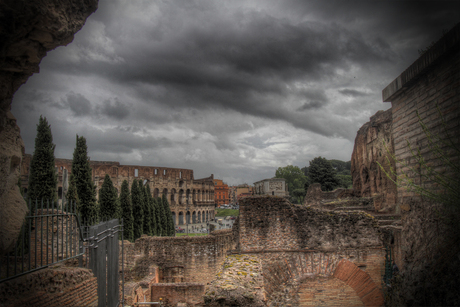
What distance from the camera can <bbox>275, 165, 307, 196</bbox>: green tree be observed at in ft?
195

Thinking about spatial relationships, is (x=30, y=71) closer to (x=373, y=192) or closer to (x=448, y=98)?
(x=448, y=98)

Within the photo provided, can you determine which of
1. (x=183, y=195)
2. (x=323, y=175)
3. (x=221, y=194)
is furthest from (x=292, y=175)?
(x=221, y=194)

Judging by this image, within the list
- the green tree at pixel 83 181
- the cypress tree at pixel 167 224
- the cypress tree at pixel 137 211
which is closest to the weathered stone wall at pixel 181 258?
the green tree at pixel 83 181

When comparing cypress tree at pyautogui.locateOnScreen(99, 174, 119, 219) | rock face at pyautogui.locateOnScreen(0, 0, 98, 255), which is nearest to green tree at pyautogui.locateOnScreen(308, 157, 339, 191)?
cypress tree at pyautogui.locateOnScreen(99, 174, 119, 219)

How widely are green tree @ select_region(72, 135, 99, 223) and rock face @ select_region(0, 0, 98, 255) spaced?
41.4ft

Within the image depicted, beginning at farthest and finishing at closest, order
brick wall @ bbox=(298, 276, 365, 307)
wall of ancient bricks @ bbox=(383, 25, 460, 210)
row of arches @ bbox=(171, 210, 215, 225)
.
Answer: row of arches @ bbox=(171, 210, 215, 225) → brick wall @ bbox=(298, 276, 365, 307) → wall of ancient bricks @ bbox=(383, 25, 460, 210)

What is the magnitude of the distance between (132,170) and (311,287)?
3722 centimetres

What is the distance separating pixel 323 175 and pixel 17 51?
3782cm

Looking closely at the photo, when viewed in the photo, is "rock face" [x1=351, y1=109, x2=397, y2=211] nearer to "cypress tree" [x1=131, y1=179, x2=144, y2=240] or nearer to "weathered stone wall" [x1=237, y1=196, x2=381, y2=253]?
"weathered stone wall" [x1=237, y1=196, x2=381, y2=253]

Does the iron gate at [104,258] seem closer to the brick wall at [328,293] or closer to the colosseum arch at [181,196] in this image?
the brick wall at [328,293]

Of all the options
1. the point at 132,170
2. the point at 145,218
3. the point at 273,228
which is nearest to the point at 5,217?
the point at 273,228

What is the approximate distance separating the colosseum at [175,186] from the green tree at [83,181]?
22130 mm

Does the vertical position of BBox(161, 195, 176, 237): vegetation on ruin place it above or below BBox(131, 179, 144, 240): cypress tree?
below

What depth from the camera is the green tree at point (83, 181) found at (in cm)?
1412
